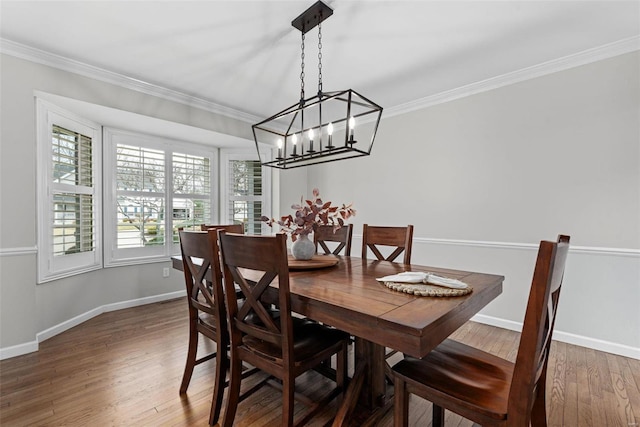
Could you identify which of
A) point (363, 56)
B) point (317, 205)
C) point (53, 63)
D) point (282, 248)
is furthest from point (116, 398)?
point (363, 56)

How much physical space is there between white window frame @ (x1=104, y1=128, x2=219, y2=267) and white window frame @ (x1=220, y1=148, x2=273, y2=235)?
0.21 metres

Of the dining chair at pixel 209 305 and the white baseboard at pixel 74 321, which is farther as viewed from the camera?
the white baseboard at pixel 74 321

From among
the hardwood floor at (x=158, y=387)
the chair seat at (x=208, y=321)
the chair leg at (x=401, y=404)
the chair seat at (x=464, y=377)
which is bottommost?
the hardwood floor at (x=158, y=387)

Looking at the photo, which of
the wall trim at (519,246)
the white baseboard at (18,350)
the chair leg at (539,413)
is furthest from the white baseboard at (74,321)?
the chair leg at (539,413)

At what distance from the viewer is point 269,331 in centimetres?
140

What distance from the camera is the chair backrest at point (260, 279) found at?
1.26 meters

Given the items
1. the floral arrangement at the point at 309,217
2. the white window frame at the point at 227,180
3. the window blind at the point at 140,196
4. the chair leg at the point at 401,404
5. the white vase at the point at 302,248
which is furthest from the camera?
the white window frame at the point at 227,180

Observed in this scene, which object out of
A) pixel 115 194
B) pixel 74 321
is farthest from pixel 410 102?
pixel 74 321

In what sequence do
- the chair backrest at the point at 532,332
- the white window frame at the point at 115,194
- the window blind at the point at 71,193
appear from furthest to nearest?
the white window frame at the point at 115,194
the window blind at the point at 71,193
the chair backrest at the point at 532,332

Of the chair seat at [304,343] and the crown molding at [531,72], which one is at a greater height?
the crown molding at [531,72]

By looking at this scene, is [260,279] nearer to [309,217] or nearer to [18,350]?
[309,217]

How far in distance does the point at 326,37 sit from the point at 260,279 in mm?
2023

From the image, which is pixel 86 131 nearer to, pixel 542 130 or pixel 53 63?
pixel 53 63

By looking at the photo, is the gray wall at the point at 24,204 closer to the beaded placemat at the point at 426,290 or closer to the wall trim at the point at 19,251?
the wall trim at the point at 19,251
